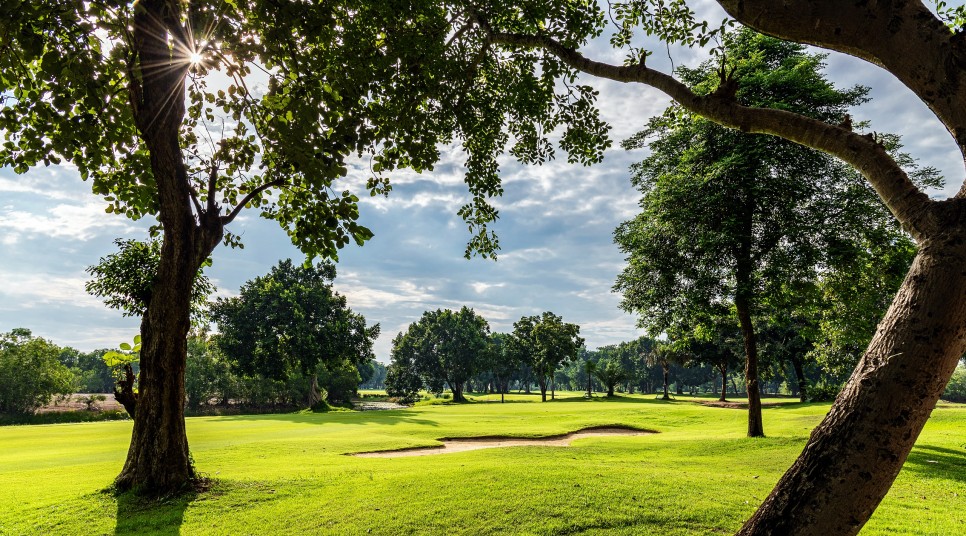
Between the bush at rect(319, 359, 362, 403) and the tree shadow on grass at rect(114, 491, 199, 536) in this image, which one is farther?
the bush at rect(319, 359, 362, 403)

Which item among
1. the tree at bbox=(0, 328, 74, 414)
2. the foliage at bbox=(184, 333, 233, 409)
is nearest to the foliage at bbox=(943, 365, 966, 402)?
the foliage at bbox=(184, 333, 233, 409)

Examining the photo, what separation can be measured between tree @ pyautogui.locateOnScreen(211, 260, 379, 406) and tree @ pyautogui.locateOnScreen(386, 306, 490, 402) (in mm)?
26714

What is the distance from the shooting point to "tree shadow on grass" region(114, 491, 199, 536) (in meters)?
7.34

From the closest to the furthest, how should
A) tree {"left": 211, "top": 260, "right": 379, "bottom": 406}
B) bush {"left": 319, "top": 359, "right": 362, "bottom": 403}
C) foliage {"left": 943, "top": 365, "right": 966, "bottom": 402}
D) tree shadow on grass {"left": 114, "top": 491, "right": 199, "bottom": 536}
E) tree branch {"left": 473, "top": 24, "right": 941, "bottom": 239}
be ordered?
1. tree branch {"left": 473, "top": 24, "right": 941, "bottom": 239}
2. tree shadow on grass {"left": 114, "top": 491, "right": 199, "bottom": 536}
3. tree {"left": 211, "top": 260, "right": 379, "bottom": 406}
4. bush {"left": 319, "top": 359, "right": 362, "bottom": 403}
5. foliage {"left": 943, "top": 365, "right": 966, "bottom": 402}

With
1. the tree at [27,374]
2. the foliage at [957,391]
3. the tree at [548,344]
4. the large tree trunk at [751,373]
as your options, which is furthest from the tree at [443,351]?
the foliage at [957,391]

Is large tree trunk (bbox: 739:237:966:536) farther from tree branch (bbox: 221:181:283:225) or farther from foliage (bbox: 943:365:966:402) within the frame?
foliage (bbox: 943:365:966:402)

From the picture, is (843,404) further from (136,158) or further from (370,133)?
(136,158)

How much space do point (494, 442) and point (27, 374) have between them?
2298 inches

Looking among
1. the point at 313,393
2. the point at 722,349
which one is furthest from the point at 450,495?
the point at 722,349

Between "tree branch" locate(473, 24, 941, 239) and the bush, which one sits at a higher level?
"tree branch" locate(473, 24, 941, 239)

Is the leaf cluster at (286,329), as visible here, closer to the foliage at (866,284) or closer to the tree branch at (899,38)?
the foliage at (866,284)

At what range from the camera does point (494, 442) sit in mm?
21531

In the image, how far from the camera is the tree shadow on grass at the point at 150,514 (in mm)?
7344

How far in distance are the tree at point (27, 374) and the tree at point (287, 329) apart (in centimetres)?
2118
